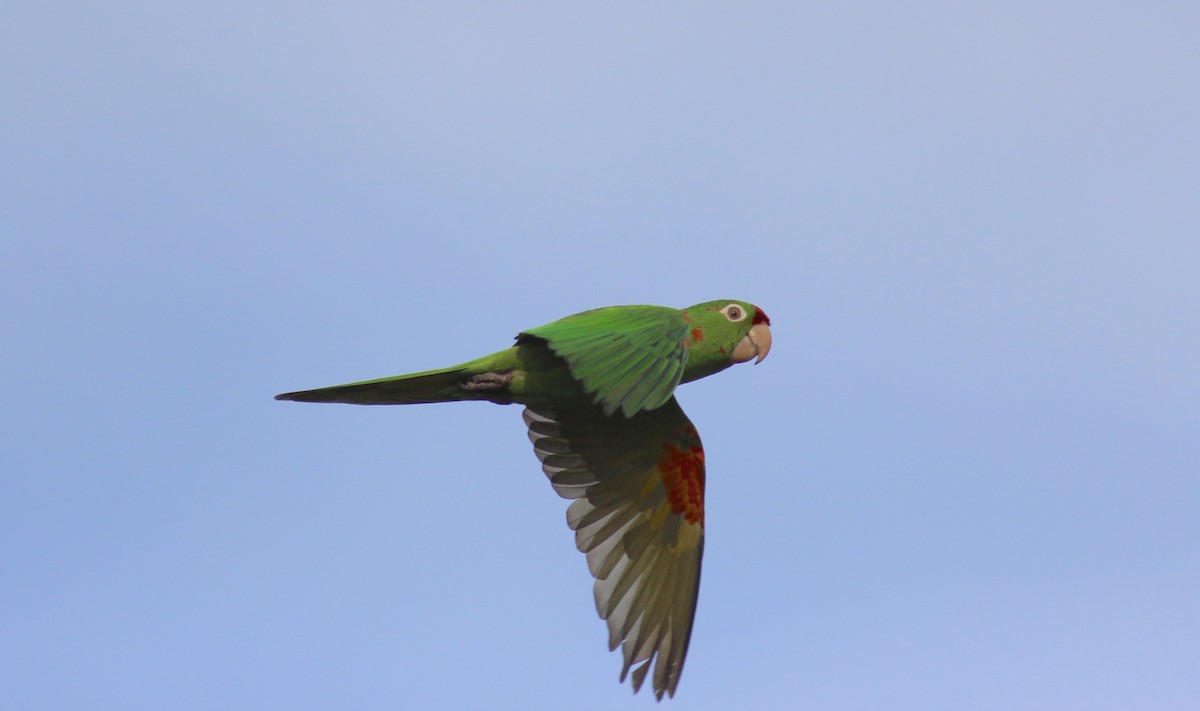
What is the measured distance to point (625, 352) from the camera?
25.0 feet

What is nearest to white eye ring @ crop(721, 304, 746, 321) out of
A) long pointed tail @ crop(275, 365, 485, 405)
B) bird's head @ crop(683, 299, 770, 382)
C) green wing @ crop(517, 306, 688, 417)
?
bird's head @ crop(683, 299, 770, 382)

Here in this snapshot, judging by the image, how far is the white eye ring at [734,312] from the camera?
9.39 metres

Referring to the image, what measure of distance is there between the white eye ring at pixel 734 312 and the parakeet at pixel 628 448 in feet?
0.06

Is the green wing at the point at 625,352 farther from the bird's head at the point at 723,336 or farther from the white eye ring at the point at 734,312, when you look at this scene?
the white eye ring at the point at 734,312

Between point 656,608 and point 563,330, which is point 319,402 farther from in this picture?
point 656,608

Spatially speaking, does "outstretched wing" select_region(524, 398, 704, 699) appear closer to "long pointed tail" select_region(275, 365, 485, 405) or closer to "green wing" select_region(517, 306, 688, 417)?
"long pointed tail" select_region(275, 365, 485, 405)

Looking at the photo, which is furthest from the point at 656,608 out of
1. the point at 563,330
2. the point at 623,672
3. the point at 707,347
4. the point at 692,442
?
the point at 563,330

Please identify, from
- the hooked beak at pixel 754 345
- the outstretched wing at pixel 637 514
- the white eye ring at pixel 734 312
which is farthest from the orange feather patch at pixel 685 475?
the white eye ring at pixel 734 312

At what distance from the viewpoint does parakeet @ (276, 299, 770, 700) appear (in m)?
8.45

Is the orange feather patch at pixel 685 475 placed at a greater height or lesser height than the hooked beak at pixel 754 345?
lesser

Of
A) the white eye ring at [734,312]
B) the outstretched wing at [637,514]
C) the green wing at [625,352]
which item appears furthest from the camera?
the outstretched wing at [637,514]

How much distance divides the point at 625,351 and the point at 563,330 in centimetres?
70

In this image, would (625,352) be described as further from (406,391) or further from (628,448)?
(628,448)

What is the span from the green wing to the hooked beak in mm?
951
